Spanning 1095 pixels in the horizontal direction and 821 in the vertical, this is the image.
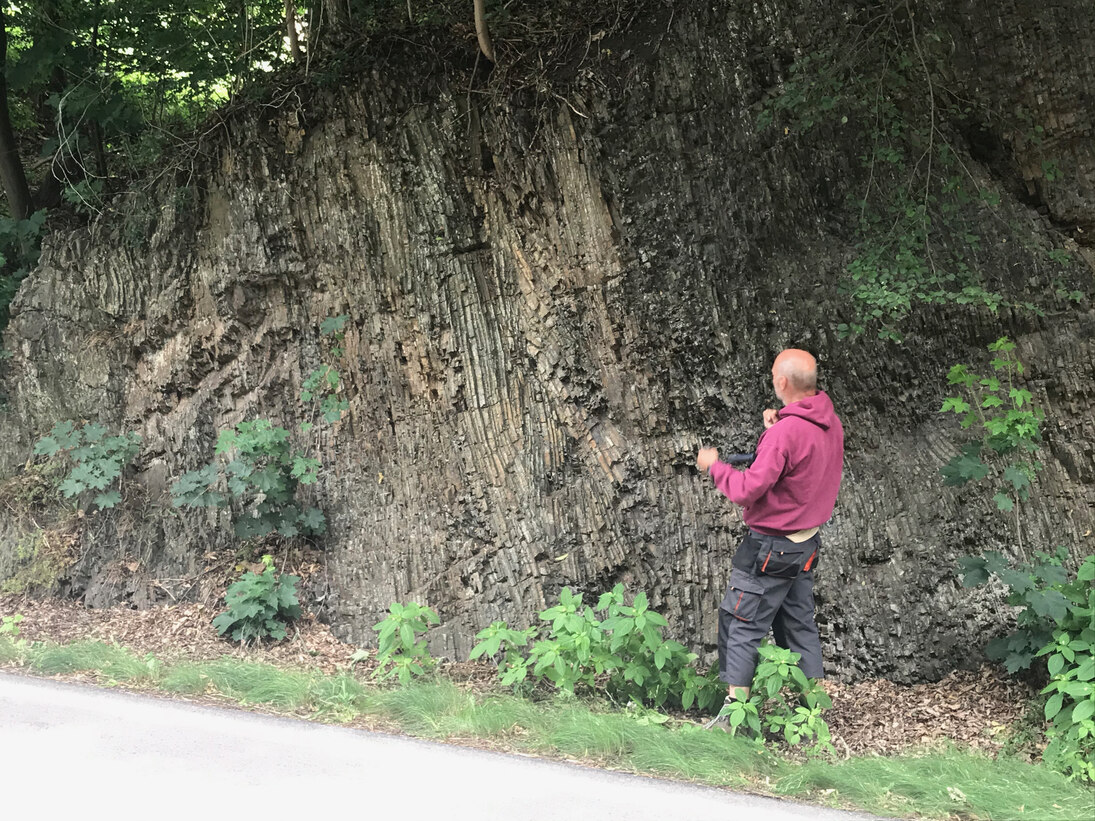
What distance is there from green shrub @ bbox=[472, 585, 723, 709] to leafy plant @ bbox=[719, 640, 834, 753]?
426mm

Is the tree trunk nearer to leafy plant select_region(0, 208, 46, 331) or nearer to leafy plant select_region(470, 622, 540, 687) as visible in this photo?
leafy plant select_region(0, 208, 46, 331)

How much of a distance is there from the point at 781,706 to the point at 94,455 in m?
5.72

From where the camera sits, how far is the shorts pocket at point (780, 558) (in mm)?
4023

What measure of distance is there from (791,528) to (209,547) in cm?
485

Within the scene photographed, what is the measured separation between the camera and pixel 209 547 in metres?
→ 6.73

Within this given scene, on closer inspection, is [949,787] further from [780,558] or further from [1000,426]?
[1000,426]

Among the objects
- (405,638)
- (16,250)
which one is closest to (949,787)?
(405,638)

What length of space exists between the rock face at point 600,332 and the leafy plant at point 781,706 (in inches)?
46.6

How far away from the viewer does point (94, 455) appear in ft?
22.2

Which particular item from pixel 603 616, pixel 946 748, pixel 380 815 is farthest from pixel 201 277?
pixel 946 748

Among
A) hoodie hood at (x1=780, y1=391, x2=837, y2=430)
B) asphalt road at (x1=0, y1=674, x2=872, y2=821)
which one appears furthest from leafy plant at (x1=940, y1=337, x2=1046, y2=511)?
asphalt road at (x1=0, y1=674, x2=872, y2=821)

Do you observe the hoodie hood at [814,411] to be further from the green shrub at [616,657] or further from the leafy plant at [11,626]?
the leafy plant at [11,626]

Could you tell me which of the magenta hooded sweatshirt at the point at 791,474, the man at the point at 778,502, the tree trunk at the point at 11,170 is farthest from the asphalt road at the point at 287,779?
the tree trunk at the point at 11,170

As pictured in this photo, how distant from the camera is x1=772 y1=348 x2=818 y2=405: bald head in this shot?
13.4ft
